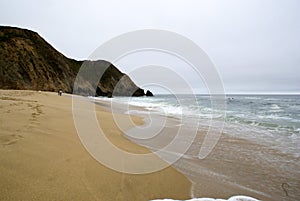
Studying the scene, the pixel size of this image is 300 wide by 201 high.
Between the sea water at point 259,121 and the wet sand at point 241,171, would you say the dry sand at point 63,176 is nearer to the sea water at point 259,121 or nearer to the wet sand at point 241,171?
the wet sand at point 241,171

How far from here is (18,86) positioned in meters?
23.4

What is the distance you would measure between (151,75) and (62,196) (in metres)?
5.77

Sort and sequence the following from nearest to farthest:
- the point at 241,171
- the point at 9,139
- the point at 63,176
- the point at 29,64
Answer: the point at 63,176, the point at 9,139, the point at 241,171, the point at 29,64

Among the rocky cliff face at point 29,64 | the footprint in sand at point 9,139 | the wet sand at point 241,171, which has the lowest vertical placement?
the wet sand at point 241,171

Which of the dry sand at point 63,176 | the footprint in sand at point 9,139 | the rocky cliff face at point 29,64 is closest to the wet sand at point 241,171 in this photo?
the dry sand at point 63,176

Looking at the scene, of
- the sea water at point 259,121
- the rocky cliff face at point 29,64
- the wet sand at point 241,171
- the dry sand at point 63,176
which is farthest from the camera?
the rocky cliff face at point 29,64

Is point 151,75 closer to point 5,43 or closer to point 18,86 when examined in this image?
point 18,86

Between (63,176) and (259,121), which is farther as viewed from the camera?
(259,121)

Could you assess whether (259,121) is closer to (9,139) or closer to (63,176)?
(63,176)

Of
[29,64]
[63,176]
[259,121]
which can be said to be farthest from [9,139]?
[29,64]

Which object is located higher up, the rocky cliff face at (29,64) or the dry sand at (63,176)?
the rocky cliff face at (29,64)

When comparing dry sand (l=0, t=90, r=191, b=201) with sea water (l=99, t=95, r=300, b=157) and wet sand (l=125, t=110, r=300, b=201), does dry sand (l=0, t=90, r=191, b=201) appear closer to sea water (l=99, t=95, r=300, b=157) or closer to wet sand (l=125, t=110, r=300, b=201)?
wet sand (l=125, t=110, r=300, b=201)

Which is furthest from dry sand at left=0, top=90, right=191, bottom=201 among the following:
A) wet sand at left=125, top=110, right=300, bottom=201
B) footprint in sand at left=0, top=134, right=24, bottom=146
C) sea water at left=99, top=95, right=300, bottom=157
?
sea water at left=99, top=95, right=300, bottom=157

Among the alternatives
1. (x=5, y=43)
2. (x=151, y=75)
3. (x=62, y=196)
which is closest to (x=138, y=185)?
(x=62, y=196)
